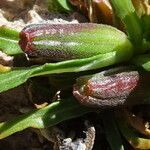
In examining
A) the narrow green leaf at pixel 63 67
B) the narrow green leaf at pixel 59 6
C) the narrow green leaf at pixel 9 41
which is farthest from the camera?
the narrow green leaf at pixel 59 6

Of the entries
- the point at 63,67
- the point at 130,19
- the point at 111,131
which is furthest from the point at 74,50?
the point at 111,131

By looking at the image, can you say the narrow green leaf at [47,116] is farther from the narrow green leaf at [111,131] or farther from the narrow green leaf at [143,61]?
the narrow green leaf at [143,61]

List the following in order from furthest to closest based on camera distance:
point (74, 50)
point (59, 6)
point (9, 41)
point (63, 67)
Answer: point (59, 6) → point (9, 41) → point (74, 50) → point (63, 67)

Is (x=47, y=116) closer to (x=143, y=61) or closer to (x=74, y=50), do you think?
(x=74, y=50)

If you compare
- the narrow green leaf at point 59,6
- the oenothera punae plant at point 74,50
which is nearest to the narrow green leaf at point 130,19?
the oenothera punae plant at point 74,50

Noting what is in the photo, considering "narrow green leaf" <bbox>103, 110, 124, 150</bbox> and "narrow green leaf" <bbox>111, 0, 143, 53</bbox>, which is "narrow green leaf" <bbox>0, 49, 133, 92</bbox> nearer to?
"narrow green leaf" <bbox>111, 0, 143, 53</bbox>

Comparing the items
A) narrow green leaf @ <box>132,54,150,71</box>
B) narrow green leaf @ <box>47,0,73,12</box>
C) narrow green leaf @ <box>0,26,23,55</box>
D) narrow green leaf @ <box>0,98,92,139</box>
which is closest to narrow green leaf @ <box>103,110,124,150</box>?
narrow green leaf @ <box>0,98,92,139</box>

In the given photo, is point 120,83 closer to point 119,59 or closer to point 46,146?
point 119,59
